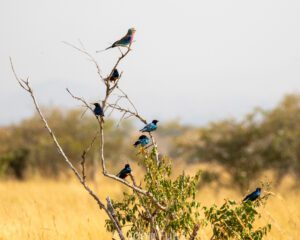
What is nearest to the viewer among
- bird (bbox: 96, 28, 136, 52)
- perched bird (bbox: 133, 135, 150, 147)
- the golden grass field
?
bird (bbox: 96, 28, 136, 52)

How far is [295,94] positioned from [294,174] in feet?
→ 14.1

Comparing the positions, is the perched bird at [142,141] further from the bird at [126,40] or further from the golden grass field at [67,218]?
the golden grass field at [67,218]

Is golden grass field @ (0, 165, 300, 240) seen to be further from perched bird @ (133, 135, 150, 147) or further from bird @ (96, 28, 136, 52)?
bird @ (96, 28, 136, 52)

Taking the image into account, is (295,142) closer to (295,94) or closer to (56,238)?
(295,94)

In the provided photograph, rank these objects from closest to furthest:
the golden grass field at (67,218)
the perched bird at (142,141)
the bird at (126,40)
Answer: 1. the bird at (126,40)
2. the perched bird at (142,141)
3. the golden grass field at (67,218)

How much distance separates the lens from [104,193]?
2130 centimetres

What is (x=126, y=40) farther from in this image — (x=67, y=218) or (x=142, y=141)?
(x=67, y=218)

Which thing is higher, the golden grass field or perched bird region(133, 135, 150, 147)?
the golden grass field

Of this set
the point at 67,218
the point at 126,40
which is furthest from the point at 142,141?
the point at 67,218

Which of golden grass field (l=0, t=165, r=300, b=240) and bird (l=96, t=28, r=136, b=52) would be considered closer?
bird (l=96, t=28, r=136, b=52)

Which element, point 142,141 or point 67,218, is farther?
point 67,218

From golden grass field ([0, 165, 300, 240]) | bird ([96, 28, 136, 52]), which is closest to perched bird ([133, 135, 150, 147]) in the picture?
bird ([96, 28, 136, 52])

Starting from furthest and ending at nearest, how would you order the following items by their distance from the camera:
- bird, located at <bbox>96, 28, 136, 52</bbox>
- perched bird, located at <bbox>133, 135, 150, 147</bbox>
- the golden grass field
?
the golden grass field, perched bird, located at <bbox>133, 135, 150, 147</bbox>, bird, located at <bbox>96, 28, 136, 52</bbox>

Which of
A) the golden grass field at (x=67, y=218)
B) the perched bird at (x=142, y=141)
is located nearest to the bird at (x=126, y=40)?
the perched bird at (x=142, y=141)
